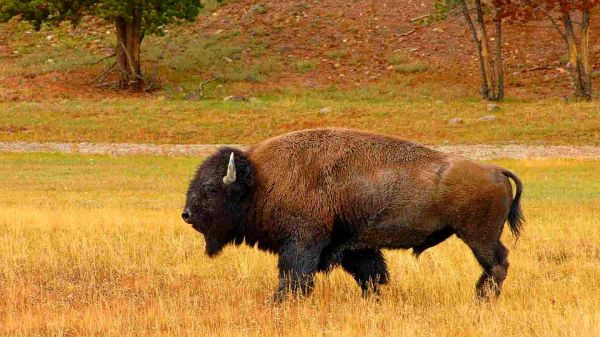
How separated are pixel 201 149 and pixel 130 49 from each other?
1243cm

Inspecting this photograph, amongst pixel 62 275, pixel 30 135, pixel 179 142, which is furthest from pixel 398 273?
pixel 30 135

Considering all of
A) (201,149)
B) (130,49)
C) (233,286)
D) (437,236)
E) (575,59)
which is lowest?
(575,59)

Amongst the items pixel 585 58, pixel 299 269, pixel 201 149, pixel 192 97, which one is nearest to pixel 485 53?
pixel 585 58

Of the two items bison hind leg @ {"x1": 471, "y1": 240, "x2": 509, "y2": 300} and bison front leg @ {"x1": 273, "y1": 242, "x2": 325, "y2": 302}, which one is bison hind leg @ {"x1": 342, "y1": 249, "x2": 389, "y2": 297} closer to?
bison front leg @ {"x1": 273, "y1": 242, "x2": 325, "y2": 302}

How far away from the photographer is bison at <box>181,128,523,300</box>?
985 centimetres

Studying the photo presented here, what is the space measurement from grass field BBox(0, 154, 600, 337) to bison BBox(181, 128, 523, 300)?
49cm

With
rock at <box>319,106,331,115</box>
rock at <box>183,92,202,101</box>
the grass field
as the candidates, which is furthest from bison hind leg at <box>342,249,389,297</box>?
rock at <box>183,92,202,101</box>

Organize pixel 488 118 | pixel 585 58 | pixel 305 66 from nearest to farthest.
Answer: pixel 488 118
pixel 585 58
pixel 305 66

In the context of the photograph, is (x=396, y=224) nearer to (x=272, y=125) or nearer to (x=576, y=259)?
(x=576, y=259)

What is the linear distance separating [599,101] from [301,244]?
107ft

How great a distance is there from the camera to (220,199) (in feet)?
33.6

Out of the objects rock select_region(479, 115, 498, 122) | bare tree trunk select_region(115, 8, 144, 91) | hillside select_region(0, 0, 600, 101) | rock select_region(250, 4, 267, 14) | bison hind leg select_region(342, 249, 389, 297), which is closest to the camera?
bison hind leg select_region(342, 249, 389, 297)

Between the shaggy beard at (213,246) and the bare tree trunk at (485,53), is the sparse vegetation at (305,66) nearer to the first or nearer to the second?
the bare tree trunk at (485,53)

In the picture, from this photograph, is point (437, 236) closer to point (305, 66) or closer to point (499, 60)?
point (499, 60)
